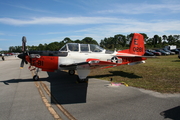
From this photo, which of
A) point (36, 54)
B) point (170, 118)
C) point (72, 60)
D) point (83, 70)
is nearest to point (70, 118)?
point (170, 118)

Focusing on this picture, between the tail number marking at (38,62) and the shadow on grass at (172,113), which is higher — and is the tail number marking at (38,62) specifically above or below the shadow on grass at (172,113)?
above

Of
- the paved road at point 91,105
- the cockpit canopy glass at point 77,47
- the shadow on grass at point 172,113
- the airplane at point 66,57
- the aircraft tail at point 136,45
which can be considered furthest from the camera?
the aircraft tail at point 136,45

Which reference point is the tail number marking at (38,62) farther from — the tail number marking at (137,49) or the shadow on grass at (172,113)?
the tail number marking at (137,49)

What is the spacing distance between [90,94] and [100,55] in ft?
12.1

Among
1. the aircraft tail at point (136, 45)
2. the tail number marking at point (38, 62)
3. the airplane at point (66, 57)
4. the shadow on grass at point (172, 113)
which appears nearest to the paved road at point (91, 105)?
the shadow on grass at point (172, 113)

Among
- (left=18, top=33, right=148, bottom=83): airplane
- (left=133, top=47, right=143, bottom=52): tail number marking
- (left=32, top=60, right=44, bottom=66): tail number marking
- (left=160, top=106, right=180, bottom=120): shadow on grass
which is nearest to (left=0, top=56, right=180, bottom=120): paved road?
(left=160, top=106, right=180, bottom=120): shadow on grass

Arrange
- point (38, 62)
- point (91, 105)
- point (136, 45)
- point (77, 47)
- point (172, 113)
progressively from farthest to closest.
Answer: point (136, 45)
point (77, 47)
point (38, 62)
point (91, 105)
point (172, 113)

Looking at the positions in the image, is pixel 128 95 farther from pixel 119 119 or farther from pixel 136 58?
pixel 136 58

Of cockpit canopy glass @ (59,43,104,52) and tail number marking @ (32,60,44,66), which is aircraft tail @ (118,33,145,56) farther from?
tail number marking @ (32,60,44,66)

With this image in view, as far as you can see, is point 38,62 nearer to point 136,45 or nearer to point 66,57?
point 66,57

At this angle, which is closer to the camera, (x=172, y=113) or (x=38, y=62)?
(x=172, y=113)

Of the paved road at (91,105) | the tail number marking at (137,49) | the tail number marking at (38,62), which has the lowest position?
the paved road at (91,105)

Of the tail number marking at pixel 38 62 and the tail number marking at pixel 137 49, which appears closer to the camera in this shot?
the tail number marking at pixel 38 62

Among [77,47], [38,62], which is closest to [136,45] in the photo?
A: [77,47]
